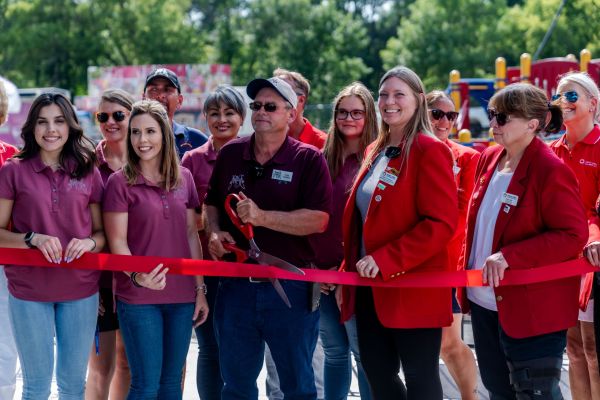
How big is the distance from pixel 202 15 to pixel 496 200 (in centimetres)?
6504

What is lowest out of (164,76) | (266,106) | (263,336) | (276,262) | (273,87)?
(263,336)

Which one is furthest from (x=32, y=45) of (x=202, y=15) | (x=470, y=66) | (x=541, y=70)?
(x=541, y=70)

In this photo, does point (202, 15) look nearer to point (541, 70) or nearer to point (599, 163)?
point (541, 70)

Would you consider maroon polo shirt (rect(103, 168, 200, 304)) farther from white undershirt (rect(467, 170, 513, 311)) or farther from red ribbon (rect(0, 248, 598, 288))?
white undershirt (rect(467, 170, 513, 311))

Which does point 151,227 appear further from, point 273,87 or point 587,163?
point 587,163

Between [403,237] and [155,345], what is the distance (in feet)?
4.53

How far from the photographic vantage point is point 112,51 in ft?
172

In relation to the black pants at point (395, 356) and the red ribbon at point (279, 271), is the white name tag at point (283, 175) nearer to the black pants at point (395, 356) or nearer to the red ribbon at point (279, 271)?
the red ribbon at point (279, 271)

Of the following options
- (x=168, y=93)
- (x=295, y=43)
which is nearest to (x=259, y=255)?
(x=168, y=93)

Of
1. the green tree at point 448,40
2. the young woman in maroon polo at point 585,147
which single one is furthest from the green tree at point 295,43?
the young woman in maroon polo at point 585,147

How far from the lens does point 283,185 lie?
4.21 m

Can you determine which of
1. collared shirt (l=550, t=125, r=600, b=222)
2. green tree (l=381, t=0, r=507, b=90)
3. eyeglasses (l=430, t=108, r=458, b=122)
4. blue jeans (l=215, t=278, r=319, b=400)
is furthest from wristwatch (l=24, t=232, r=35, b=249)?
green tree (l=381, t=0, r=507, b=90)

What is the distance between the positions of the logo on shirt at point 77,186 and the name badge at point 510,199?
2.10m

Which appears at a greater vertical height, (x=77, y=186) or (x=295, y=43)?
(x=295, y=43)
